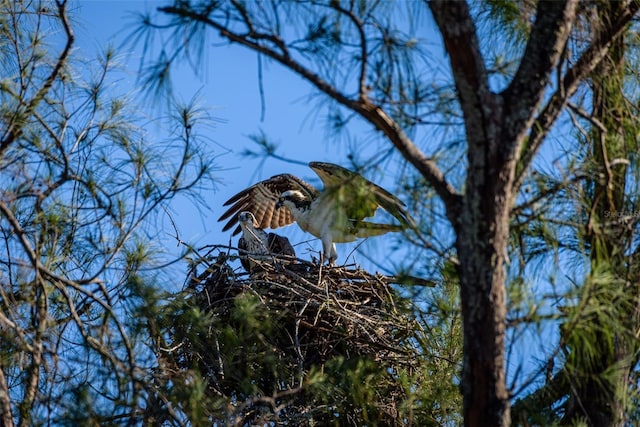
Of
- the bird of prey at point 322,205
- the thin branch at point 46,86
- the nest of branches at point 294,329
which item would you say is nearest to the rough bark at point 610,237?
the bird of prey at point 322,205

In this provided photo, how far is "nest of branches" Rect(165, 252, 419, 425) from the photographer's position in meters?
5.93

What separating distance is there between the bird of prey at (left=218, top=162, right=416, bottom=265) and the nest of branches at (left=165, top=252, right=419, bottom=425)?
49 centimetres

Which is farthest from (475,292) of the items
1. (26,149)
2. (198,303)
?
(198,303)

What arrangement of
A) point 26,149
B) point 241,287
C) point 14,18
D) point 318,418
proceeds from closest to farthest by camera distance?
point 26,149 < point 14,18 < point 318,418 < point 241,287

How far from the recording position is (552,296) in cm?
353

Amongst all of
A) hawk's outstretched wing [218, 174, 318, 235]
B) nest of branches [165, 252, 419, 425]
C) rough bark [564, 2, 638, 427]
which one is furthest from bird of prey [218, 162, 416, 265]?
rough bark [564, 2, 638, 427]

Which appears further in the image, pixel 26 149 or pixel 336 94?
pixel 26 149

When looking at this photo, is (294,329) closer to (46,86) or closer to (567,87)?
(46,86)

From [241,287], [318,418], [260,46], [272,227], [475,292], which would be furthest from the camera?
[272,227]

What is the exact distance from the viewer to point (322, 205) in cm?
726

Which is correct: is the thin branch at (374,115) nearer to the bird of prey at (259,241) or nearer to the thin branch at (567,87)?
the thin branch at (567,87)

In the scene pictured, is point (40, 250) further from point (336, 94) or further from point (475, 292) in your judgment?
point (475, 292)

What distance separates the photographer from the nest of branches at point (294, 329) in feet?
19.5

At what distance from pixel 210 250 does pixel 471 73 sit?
12.6 feet
